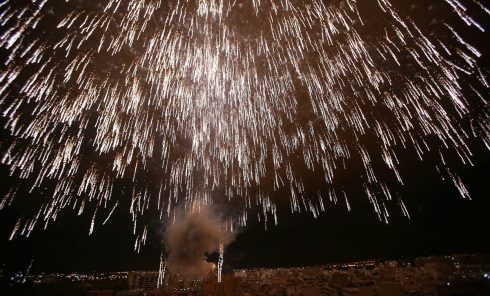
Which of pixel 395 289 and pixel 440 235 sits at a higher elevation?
pixel 440 235

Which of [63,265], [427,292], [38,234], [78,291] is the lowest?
[427,292]

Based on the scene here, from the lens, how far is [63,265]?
7338 centimetres

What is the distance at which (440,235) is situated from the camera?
9681 cm

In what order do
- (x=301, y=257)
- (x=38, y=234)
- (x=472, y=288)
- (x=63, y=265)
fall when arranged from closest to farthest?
(x=472, y=288) → (x=38, y=234) → (x=63, y=265) → (x=301, y=257)

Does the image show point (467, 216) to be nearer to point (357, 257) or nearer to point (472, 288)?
point (357, 257)

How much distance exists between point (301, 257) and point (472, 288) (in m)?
155

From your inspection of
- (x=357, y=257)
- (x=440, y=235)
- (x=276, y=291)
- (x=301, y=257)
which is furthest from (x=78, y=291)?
(x=301, y=257)

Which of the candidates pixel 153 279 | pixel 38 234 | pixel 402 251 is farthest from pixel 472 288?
pixel 402 251

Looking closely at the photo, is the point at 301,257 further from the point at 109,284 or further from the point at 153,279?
the point at 109,284

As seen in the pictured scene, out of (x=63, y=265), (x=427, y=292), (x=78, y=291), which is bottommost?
(x=427, y=292)

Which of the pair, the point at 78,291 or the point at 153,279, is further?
the point at 153,279

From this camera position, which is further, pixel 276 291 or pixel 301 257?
pixel 301 257

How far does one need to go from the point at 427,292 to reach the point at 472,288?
1.67 metres

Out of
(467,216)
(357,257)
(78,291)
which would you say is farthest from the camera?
(357,257)
